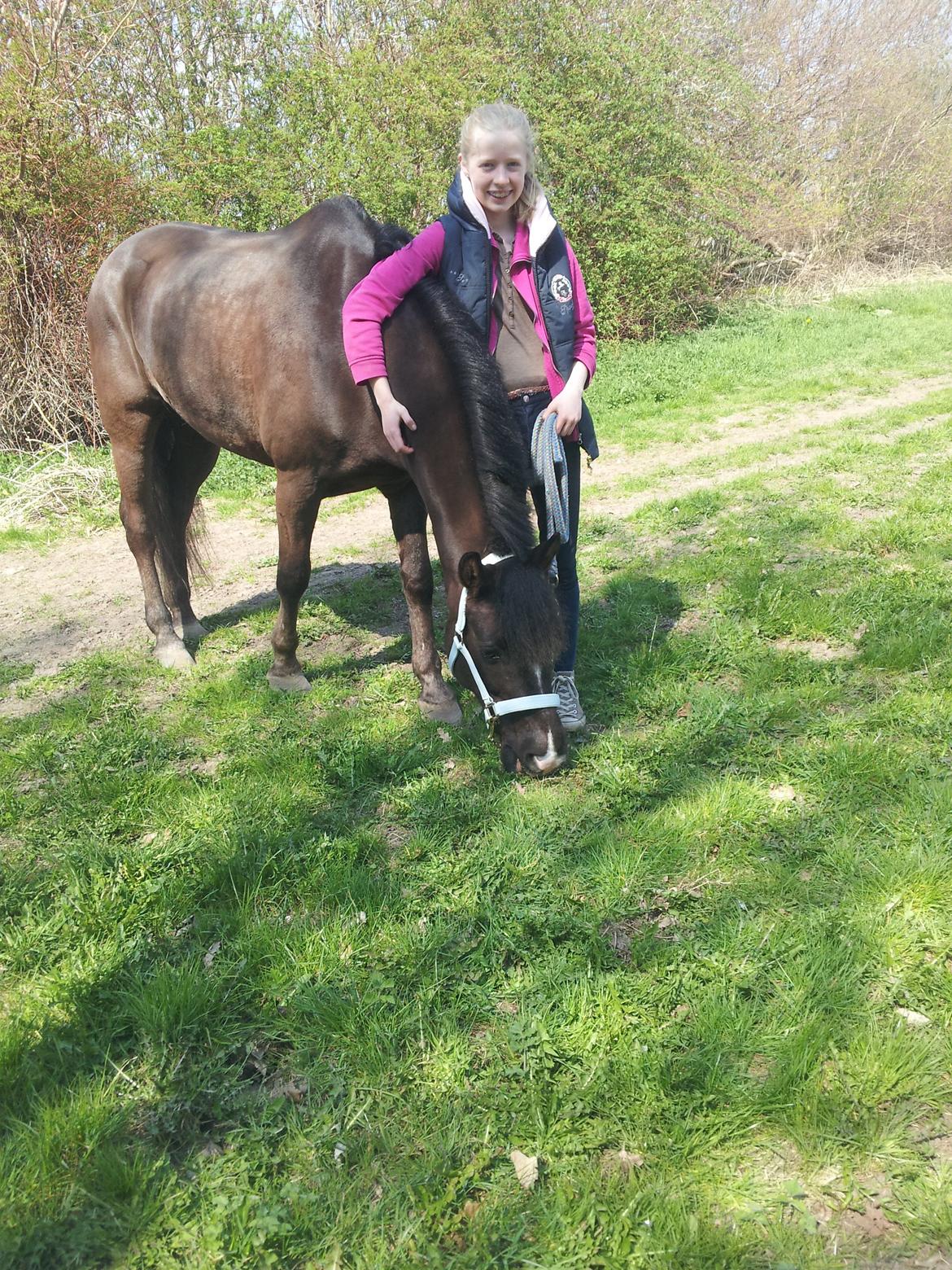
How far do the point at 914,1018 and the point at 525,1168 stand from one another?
1054 mm

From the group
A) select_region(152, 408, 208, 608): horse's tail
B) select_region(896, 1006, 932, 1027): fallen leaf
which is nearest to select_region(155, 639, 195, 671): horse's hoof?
select_region(152, 408, 208, 608): horse's tail

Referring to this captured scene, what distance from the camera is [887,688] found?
11.6ft

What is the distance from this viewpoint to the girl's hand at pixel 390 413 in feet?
10.4

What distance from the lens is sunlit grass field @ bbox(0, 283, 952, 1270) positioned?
1.68 m

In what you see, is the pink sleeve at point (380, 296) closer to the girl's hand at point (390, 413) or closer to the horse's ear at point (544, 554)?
the girl's hand at point (390, 413)

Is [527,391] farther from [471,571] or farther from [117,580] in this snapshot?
[117,580]

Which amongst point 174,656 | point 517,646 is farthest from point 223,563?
point 517,646

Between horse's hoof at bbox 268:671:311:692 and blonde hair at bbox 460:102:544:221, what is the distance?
2.33 m

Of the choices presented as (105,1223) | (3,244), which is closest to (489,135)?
(105,1223)

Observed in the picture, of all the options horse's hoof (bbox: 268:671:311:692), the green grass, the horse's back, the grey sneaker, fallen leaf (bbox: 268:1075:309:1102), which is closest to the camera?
fallen leaf (bbox: 268:1075:309:1102)

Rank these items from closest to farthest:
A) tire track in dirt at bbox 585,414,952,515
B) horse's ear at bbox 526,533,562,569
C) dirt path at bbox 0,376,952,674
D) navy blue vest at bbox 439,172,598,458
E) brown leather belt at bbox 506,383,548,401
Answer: horse's ear at bbox 526,533,562,569, navy blue vest at bbox 439,172,598,458, brown leather belt at bbox 506,383,548,401, dirt path at bbox 0,376,952,674, tire track in dirt at bbox 585,414,952,515

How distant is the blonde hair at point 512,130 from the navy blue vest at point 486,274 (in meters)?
0.13

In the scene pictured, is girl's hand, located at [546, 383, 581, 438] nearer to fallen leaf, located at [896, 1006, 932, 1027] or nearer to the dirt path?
fallen leaf, located at [896, 1006, 932, 1027]

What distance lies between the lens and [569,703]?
3.50 meters
